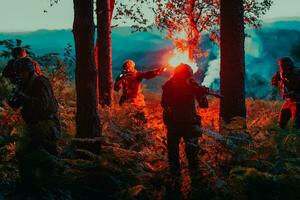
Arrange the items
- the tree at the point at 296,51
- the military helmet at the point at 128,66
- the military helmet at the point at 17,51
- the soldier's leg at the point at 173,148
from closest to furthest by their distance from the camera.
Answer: the soldier's leg at the point at 173,148 < the military helmet at the point at 17,51 < the military helmet at the point at 128,66 < the tree at the point at 296,51

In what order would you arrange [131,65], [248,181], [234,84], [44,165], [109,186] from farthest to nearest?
[131,65], [234,84], [109,186], [44,165], [248,181]

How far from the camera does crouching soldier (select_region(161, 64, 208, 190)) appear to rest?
9688 mm

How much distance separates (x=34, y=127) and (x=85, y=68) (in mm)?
1679

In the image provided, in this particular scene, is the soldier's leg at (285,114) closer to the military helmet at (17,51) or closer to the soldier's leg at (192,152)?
the soldier's leg at (192,152)

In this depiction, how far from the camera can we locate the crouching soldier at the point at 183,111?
9688mm

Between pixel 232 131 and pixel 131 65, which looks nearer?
pixel 232 131

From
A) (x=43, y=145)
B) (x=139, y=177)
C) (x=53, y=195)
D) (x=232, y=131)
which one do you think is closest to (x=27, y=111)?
(x=43, y=145)

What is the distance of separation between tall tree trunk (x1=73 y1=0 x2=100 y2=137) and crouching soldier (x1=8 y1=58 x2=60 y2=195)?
1088 mm

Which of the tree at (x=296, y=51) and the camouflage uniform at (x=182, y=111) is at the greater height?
the camouflage uniform at (x=182, y=111)

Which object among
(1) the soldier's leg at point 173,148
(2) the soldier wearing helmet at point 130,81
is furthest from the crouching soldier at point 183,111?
(2) the soldier wearing helmet at point 130,81

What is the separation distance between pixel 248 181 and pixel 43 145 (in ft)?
10.6

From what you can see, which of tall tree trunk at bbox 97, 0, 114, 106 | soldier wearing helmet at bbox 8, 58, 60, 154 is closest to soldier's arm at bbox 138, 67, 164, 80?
tall tree trunk at bbox 97, 0, 114, 106

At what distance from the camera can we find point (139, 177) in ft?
28.8

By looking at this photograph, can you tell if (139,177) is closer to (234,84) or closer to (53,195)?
(53,195)
